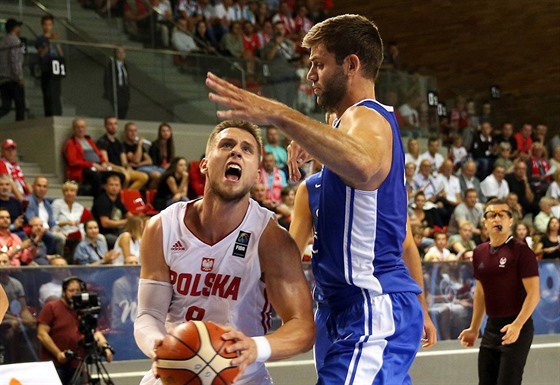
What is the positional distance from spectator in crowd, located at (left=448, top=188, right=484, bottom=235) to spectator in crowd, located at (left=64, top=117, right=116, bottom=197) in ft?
16.2

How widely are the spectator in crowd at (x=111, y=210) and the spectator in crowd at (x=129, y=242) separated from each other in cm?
49

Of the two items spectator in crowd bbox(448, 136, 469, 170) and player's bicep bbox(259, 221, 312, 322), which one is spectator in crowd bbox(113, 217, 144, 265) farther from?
spectator in crowd bbox(448, 136, 469, 170)

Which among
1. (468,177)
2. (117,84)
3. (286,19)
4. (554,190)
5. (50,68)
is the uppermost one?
(286,19)

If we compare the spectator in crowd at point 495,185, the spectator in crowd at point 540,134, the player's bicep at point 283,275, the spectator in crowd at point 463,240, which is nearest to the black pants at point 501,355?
the player's bicep at point 283,275

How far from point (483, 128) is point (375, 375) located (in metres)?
15.1

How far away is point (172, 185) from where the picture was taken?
1276 cm

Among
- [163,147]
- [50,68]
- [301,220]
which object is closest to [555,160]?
[163,147]

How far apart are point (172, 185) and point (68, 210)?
4.92ft

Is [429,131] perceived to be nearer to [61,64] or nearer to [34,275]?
[61,64]

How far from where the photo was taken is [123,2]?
15.6 m

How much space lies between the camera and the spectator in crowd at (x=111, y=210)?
464 inches

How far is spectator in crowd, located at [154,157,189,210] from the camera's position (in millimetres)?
12711

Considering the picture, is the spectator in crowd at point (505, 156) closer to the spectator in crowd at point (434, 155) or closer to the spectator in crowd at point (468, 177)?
the spectator in crowd at point (468, 177)

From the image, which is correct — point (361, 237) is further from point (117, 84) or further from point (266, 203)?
point (117, 84)
